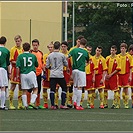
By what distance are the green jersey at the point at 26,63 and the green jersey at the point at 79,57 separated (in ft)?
3.69

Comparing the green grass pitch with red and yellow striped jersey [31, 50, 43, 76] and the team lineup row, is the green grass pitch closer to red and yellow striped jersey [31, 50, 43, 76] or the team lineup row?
the team lineup row

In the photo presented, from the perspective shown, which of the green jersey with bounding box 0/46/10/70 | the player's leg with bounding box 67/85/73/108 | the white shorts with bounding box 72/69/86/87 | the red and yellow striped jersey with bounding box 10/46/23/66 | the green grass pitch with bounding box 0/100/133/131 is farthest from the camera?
the player's leg with bounding box 67/85/73/108

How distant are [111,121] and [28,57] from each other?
3931 mm

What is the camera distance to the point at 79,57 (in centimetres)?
1767

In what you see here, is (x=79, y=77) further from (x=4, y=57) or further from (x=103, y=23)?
(x=103, y=23)

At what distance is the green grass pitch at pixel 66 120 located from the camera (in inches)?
491

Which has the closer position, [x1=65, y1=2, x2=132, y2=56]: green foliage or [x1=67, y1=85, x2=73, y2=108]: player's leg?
[x1=67, y1=85, x2=73, y2=108]: player's leg

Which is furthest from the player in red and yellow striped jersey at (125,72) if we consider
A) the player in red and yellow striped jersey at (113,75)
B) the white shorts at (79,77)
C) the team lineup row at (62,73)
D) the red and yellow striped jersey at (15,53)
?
the red and yellow striped jersey at (15,53)

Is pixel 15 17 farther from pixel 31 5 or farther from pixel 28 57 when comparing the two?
pixel 28 57

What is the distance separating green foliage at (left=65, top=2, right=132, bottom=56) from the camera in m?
32.0

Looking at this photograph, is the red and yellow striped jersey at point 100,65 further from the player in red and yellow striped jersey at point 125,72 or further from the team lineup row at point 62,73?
the player in red and yellow striped jersey at point 125,72

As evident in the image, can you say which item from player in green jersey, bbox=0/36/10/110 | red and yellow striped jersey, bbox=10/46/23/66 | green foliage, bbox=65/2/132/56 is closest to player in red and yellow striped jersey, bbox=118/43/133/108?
red and yellow striped jersey, bbox=10/46/23/66

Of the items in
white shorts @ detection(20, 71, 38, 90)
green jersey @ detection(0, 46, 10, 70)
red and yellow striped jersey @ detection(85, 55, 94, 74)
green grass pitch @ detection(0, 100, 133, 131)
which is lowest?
green grass pitch @ detection(0, 100, 133, 131)

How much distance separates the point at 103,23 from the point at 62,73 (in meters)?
38.5
